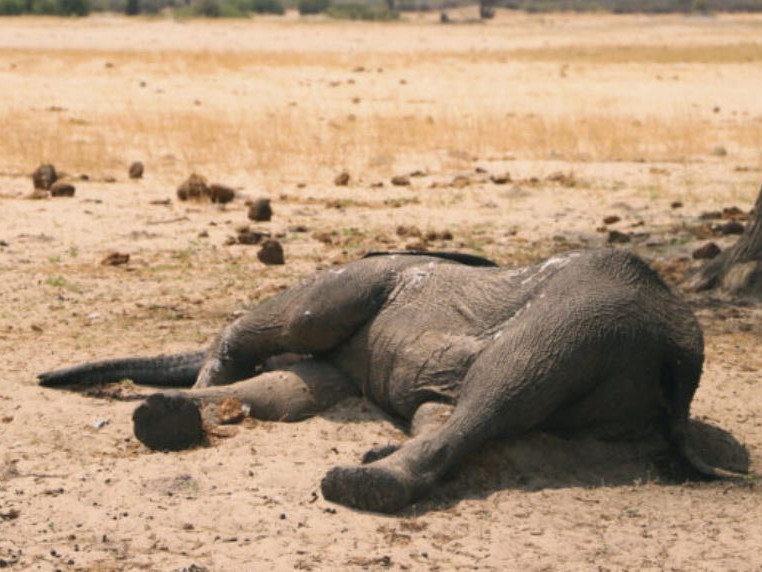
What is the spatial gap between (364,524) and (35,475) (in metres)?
1.27

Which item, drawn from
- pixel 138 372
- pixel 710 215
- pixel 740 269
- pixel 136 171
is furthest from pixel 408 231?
pixel 138 372

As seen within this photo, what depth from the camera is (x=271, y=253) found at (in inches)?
390

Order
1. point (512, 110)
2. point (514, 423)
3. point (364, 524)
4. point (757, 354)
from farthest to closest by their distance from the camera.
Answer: point (512, 110), point (757, 354), point (514, 423), point (364, 524)

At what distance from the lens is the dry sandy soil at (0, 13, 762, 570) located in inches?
189

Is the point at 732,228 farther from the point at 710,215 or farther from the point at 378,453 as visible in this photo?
the point at 378,453

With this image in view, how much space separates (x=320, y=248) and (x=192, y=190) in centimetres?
230

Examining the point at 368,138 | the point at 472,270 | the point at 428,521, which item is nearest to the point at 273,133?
the point at 368,138

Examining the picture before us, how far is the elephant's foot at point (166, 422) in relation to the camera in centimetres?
559

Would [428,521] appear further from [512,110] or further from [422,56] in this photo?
[422,56]

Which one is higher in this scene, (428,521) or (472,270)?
(472,270)

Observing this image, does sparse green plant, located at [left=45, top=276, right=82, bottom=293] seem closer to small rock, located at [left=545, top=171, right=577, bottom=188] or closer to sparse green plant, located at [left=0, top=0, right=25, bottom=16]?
small rock, located at [left=545, top=171, right=577, bottom=188]

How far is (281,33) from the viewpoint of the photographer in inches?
1777

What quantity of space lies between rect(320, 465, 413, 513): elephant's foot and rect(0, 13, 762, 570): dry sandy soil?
6 cm

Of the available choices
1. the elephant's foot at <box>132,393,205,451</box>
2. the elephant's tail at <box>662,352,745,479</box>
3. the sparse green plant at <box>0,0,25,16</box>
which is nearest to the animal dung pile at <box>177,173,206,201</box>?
the elephant's foot at <box>132,393,205,451</box>
